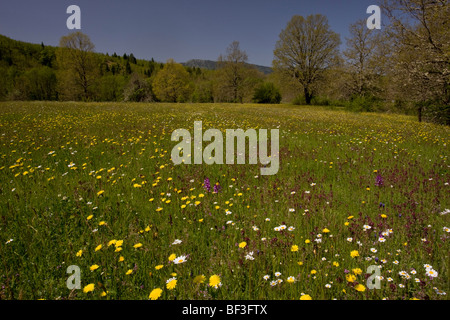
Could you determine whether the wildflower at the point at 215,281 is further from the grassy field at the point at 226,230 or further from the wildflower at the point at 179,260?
the wildflower at the point at 179,260

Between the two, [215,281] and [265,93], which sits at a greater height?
[265,93]

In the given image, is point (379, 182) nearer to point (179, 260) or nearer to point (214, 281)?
point (214, 281)

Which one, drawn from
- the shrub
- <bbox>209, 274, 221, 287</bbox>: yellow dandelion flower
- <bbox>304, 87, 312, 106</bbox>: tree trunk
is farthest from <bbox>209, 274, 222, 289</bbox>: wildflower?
the shrub

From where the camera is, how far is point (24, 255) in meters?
2.73

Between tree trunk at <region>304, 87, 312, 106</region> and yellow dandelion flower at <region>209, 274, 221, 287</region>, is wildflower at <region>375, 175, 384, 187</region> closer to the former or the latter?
yellow dandelion flower at <region>209, 274, 221, 287</region>

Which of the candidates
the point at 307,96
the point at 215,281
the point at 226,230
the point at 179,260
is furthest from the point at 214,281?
the point at 307,96

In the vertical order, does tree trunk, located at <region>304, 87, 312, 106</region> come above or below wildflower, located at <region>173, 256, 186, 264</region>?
above

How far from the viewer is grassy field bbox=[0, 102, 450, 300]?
7.45 ft

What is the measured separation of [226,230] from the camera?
3.26 m

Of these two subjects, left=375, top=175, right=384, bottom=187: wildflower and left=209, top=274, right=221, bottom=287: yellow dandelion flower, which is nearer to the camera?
left=209, top=274, right=221, bottom=287: yellow dandelion flower
